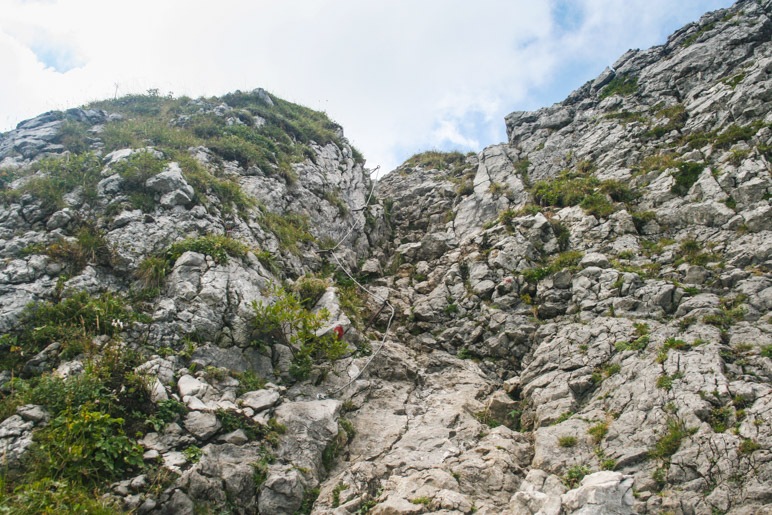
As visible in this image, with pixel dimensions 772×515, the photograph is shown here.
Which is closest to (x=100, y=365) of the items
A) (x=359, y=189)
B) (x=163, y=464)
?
(x=163, y=464)

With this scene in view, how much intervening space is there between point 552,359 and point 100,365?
35.3 ft

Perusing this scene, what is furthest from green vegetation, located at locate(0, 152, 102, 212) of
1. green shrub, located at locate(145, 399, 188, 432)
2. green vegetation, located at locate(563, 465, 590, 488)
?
green vegetation, located at locate(563, 465, 590, 488)

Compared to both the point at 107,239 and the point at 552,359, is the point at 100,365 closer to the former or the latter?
the point at 107,239

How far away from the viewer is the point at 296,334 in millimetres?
11430

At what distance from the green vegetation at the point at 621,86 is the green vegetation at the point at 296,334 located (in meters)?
Answer: 22.9

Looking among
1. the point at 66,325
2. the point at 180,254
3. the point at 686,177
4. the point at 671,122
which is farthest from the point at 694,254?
the point at 66,325

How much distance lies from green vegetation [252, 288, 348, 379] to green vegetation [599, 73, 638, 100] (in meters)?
22.9

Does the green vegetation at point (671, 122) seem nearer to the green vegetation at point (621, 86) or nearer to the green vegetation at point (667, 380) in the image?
the green vegetation at point (621, 86)

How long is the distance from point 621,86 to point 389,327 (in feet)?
70.6

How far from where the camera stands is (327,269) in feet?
54.5

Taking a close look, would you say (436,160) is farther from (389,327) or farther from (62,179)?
(62,179)

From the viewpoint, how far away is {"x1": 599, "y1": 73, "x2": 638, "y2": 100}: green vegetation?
931 inches

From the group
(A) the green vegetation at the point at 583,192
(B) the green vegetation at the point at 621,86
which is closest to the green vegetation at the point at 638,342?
(A) the green vegetation at the point at 583,192

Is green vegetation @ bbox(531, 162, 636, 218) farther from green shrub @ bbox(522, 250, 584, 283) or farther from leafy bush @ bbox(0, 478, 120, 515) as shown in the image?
leafy bush @ bbox(0, 478, 120, 515)
